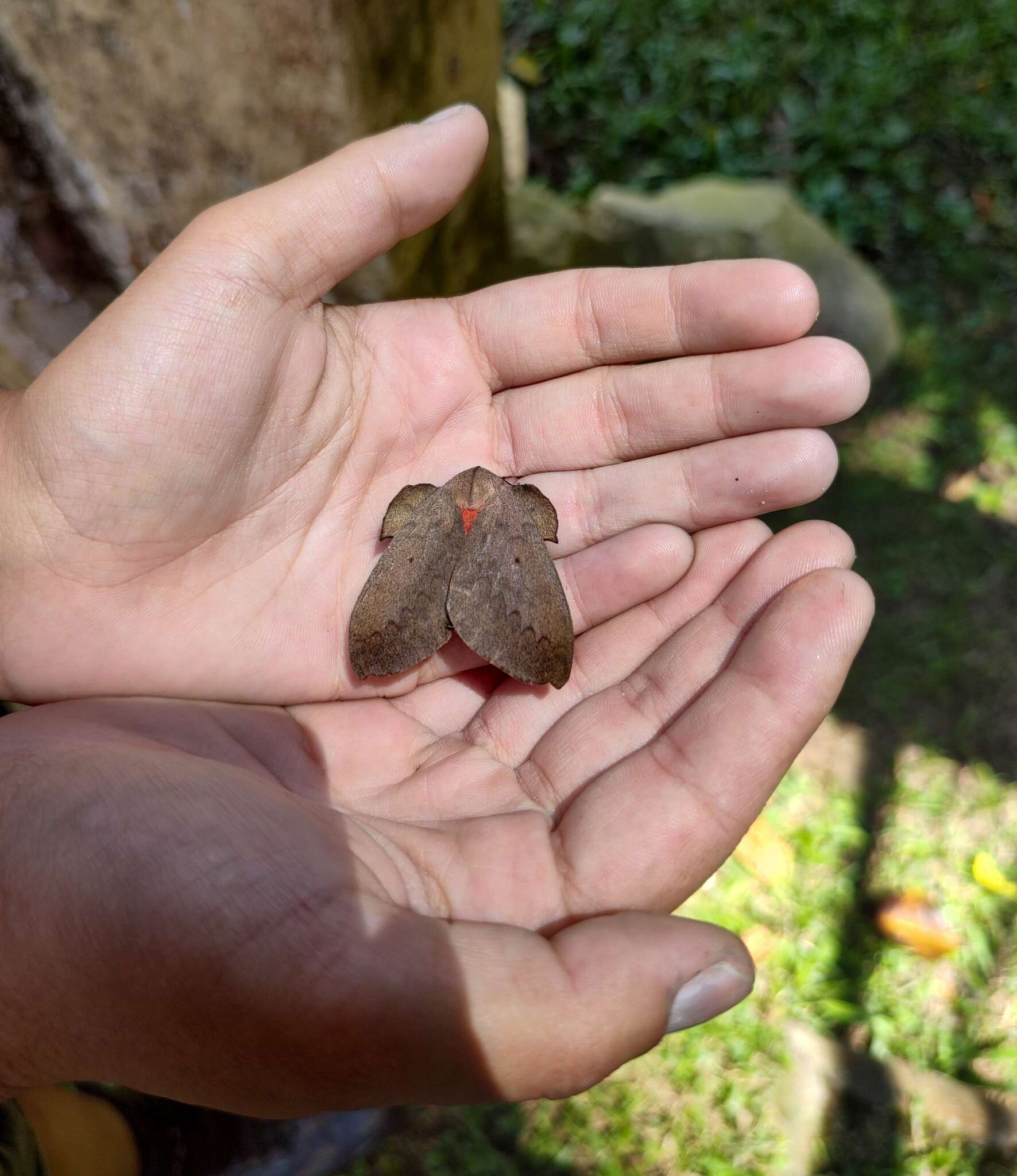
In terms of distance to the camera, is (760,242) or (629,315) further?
(760,242)

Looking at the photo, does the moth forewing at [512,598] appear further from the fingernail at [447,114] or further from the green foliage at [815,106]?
the green foliage at [815,106]

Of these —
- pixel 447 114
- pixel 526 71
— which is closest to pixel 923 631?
pixel 447 114

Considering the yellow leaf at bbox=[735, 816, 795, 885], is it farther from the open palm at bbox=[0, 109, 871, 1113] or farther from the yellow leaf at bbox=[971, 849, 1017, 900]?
the open palm at bbox=[0, 109, 871, 1113]

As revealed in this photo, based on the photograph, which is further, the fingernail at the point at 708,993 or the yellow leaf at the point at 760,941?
the yellow leaf at the point at 760,941

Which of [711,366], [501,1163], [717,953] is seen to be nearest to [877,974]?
[501,1163]

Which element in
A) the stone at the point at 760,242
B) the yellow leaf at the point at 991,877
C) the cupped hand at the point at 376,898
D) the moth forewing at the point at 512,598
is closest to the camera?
the cupped hand at the point at 376,898

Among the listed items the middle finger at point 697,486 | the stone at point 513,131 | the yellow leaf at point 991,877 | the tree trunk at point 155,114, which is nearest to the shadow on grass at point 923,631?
the yellow leaf at point 991,877

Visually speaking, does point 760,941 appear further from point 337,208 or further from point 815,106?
point 815,106
